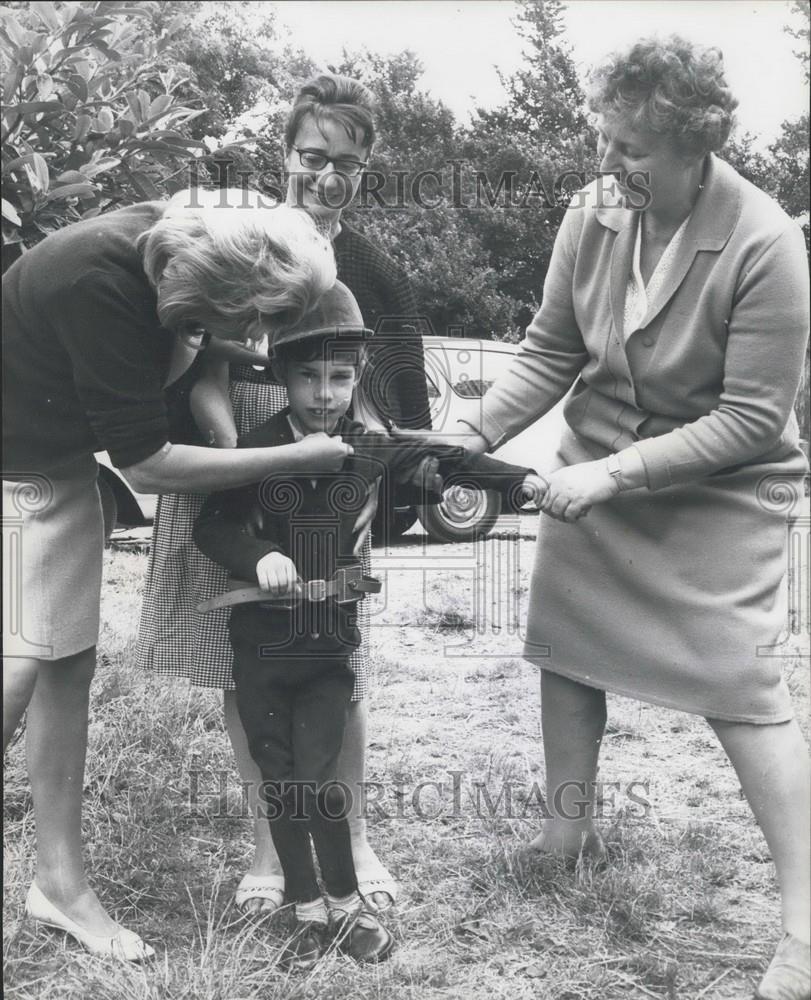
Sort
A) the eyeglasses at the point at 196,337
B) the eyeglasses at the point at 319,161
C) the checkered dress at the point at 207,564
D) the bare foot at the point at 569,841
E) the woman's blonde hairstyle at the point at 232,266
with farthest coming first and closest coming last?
the bare foot at the point at 569,841
the eyeglasses at the point at 319,161
the checkered dress at the point at 207,564
the eyeglasses at the point at 196,337
the woman's blonde hairstyle at the point at 232,266

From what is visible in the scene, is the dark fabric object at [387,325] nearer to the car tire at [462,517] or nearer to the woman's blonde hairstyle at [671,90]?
the woman's blonde hairstyle at [671,90]

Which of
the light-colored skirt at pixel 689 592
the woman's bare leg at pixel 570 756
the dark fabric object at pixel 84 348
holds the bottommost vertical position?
the woman's bare leg at pixel 570 756

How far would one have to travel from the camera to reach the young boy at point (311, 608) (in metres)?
2.26

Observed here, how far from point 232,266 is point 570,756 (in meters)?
1.44

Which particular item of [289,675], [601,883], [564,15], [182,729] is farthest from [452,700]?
[564,15]

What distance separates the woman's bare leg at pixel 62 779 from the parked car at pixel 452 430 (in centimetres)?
37

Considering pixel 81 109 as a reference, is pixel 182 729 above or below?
below

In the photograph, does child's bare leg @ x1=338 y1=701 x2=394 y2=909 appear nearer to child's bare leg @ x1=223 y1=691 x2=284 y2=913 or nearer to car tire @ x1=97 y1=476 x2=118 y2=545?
child's bare leg @ x1=223 y1=691 x2=284 y2=913

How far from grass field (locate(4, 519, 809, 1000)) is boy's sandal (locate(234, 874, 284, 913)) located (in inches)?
1.8

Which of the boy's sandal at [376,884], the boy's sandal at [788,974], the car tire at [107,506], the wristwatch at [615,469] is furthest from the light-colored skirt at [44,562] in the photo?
the boy's sandal at [788,974]

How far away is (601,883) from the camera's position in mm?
2568

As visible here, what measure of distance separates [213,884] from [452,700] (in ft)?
5.03

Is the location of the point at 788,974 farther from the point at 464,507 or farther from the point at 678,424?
the point at 464,507

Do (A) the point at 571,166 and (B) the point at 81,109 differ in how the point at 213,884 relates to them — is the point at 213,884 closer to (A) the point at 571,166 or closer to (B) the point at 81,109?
(B) the point at 81,109
